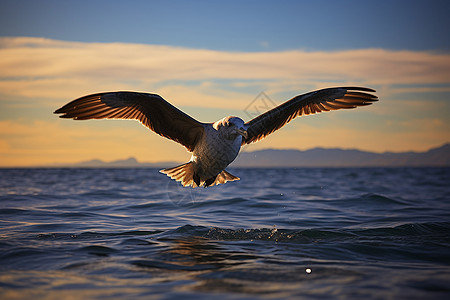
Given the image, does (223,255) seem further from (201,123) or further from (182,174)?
(182,174)

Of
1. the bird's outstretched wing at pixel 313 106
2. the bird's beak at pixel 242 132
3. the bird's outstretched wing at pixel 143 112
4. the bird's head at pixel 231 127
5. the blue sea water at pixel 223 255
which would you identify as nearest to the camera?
the blue sea water at pixel 223 255

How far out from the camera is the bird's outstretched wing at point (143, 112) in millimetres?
7660

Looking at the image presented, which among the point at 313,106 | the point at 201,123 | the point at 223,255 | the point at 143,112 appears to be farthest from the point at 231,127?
the point at 313,106

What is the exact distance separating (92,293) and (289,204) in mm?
9603

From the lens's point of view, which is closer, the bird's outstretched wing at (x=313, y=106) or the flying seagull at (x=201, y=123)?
the flying seagull at (x=201, y=123)

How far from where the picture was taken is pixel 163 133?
8.72m

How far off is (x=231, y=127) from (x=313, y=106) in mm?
2769

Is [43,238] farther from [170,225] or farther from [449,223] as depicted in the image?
[449,223]

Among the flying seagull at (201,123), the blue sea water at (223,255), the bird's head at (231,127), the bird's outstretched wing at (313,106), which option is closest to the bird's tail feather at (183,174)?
the flying seagull at (201,123)

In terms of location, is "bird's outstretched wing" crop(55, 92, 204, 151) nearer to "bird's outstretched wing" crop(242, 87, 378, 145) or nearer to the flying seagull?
the flying seagull

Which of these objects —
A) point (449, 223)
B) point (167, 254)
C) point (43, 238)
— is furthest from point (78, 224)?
point (449, 223)

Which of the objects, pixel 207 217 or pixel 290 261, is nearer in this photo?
pixel 290 261

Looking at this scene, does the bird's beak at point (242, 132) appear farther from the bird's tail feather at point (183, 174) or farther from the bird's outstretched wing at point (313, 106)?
the bird's tail feather at point (183, 174)

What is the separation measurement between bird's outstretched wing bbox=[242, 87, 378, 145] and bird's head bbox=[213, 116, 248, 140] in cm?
131
